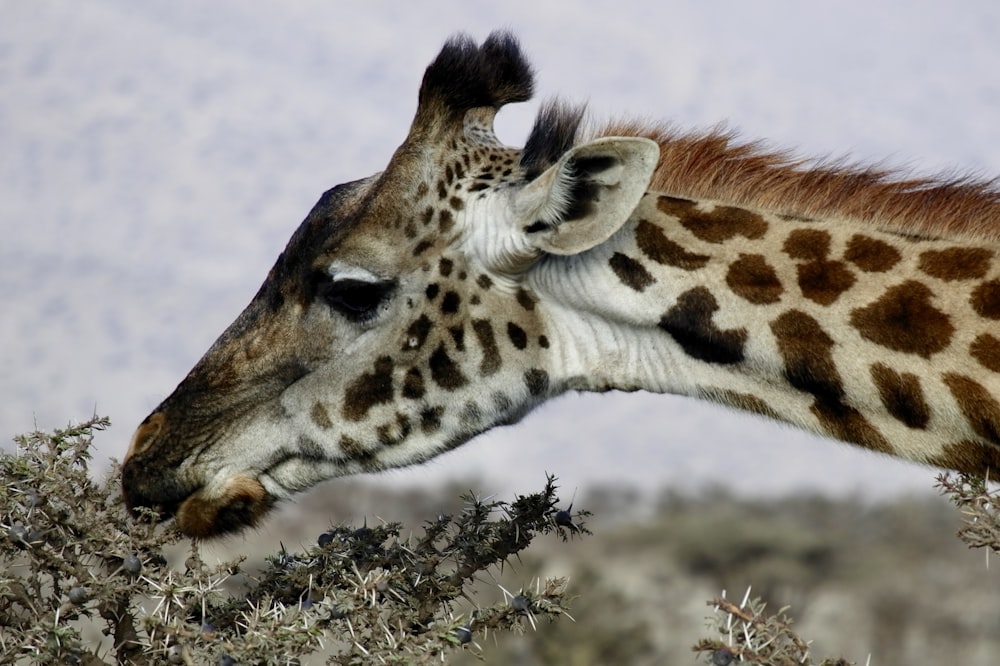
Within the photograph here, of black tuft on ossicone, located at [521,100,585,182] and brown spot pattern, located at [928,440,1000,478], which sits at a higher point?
black tuft on ossicone, located at [521,100,585,182]

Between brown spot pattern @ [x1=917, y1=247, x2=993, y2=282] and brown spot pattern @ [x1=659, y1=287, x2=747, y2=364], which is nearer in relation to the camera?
brown spot pattern @ [x1=917, y1=247, x2=993, y2=282]

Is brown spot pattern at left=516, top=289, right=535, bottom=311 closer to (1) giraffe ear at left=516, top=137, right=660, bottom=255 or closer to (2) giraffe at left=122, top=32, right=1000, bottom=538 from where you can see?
(2) giraffe at left=122, top=32, right=1000, bottom=538

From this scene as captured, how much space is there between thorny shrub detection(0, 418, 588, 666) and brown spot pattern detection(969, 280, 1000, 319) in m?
1.75

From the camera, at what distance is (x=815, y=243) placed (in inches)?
211

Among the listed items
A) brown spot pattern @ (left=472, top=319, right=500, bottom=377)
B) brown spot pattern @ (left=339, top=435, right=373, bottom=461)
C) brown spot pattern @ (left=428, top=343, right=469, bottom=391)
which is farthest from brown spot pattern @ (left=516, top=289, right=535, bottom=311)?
brown spot pattern @ (left=339, top=435, right=373, bottom=461)

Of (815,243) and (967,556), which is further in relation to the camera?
(967,556)

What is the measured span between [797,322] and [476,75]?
2090 mm

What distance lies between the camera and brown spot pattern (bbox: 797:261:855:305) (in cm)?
523

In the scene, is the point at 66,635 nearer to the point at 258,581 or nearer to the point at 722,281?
the point at 258,581

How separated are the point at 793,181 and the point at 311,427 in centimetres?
235

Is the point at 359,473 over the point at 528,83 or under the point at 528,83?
under

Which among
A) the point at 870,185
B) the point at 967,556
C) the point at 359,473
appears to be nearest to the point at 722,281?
the point at 870,185

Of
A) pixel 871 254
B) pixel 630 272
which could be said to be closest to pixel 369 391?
pixel 630 272

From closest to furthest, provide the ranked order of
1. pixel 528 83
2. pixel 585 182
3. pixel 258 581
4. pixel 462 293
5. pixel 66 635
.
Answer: pixel 66 635, pixel 258 581, pixel 585 182, pixel 462 293, pixel 528 83
